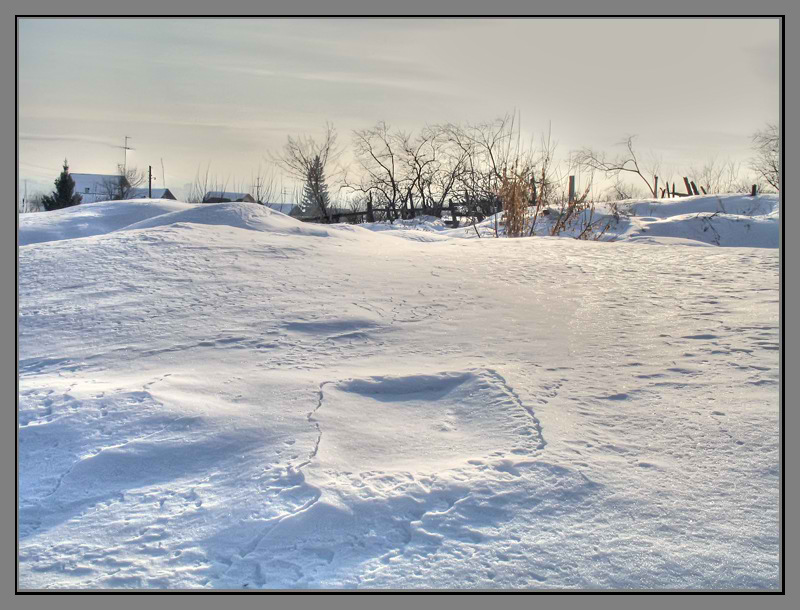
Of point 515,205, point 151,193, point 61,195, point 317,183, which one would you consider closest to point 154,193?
point 151,193

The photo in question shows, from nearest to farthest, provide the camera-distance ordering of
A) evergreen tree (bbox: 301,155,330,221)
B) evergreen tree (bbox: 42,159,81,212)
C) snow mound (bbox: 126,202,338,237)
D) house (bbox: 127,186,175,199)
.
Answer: snow mound (bbox: 126,202,338,237)
evergreen tree (bbox: 301,155,330,221)
evergreen tree (bbox: 42,159,81,212)
house (bbox: 127,186,175,199)

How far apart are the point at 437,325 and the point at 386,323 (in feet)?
0.73

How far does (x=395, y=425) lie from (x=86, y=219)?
4891 mm

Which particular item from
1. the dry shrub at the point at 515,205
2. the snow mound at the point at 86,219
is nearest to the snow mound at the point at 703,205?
the dry shrub at the point at 515,205

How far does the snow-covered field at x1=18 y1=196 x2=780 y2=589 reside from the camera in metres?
1.39

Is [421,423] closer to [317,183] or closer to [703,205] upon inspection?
[703,205]

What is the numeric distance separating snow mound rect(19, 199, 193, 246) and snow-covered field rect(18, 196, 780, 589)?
1.81 metres

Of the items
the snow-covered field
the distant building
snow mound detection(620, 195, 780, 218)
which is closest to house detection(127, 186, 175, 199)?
the distant building

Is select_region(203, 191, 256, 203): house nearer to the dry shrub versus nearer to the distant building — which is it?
the dry shrub

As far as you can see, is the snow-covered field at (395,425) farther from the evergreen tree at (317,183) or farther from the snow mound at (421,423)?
the evergreen tree at (317,183)

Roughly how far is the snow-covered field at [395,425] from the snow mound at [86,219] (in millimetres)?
1806

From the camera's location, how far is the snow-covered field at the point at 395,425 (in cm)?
139

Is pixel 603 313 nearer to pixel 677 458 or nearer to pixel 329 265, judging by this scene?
pixel 677 458

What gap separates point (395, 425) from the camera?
195 cm
